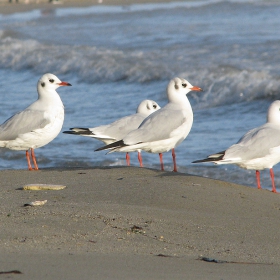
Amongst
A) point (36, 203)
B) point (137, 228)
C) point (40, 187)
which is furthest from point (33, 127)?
point (137, 228)

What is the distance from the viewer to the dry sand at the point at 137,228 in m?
3.82

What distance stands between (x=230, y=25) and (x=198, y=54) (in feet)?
20.9

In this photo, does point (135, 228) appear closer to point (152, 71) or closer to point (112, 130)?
point (112, 130)

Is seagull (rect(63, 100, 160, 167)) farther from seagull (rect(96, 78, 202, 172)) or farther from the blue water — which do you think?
the blue water

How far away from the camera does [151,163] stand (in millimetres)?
8953

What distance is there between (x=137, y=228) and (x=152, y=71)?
10.7 meters

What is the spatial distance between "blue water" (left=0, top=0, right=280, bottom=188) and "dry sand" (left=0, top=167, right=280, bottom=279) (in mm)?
1997

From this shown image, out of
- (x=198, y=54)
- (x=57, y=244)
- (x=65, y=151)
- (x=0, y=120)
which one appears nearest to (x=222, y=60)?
(x=198, y=54)

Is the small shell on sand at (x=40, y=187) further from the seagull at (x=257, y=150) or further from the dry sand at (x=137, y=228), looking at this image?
the seagull at (x=257, y=150)

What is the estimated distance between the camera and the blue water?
369 inches

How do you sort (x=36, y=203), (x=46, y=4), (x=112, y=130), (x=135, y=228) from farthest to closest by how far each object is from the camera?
(x=46, y=4)
(x=112, y=130)
(x=36, y=203)
(x=135, y=228)

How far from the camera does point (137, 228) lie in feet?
15.7

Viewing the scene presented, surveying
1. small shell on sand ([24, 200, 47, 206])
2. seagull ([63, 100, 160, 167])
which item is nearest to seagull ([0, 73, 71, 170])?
seagull ([63, 100, 160, 167])

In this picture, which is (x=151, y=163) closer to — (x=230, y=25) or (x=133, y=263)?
(x=133, y=263)
